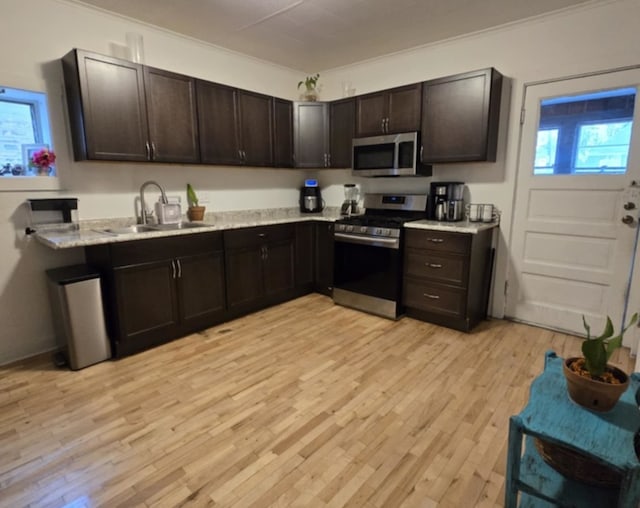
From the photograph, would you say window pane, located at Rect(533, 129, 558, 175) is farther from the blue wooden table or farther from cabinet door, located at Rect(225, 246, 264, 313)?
cabinet door, located at Rect(225, 246, 264, 313)

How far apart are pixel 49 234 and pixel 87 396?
48.1 inches

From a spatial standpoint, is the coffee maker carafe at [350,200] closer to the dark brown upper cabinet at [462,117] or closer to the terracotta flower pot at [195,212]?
the dark brown upper cabinet at [462,117]

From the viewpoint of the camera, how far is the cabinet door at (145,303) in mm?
2590

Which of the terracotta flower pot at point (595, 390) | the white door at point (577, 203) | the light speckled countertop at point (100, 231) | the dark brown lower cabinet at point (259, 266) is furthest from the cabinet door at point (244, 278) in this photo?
the terracotta flower pot at point (595, 390)

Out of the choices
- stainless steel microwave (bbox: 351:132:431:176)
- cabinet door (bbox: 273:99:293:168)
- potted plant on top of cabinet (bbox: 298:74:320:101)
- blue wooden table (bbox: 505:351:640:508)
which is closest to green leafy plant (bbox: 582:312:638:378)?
blue wooden table (bbox: 505:351:640:508)

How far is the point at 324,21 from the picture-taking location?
298cm

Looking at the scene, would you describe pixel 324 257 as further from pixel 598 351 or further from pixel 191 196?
pixel 598 351

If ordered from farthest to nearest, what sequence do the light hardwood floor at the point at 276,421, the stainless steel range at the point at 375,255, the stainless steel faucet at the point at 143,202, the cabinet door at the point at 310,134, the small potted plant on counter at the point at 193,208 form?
the cabinet door at the point at 310,134, the small potted plant on counter at the point at 193,208, the stainless steel range at the point at 375,255, the stainless steel faucet at the point at 143,202, the light hardwood floor at the point at 276,421

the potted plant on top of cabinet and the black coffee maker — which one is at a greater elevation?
the potted plant on top of cabinet

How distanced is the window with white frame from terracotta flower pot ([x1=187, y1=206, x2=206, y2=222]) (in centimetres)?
108

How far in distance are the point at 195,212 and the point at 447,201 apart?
2421mm

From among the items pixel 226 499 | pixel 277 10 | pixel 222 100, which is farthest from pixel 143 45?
pixel 226 499

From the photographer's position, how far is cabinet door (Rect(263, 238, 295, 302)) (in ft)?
11.8

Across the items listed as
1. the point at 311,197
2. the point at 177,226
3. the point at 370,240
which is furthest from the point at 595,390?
the point at 311,197
